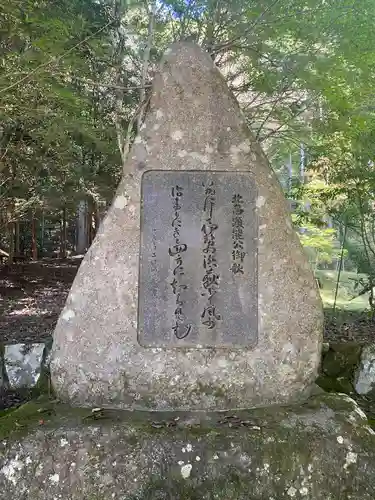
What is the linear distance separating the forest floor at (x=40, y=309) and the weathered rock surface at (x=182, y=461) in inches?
97.2

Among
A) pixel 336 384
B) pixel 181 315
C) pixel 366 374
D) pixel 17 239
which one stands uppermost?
pixel 181 315

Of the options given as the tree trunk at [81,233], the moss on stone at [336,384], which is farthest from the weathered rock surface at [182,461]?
the tree trunk at [81,233]

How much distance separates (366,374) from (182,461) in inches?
92.0

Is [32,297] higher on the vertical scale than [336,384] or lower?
lower

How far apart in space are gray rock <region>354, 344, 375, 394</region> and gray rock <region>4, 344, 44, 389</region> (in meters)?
2.91

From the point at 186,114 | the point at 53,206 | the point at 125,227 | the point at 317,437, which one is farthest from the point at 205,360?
the point at 53,206

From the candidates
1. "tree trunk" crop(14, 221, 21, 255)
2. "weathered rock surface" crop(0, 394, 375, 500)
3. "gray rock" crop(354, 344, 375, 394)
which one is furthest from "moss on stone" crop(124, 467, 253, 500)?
"tree trunk" crop(14, 221, 21, 255)

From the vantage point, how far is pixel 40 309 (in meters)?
7.73

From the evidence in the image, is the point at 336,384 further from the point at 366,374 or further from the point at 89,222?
the point at 89,222

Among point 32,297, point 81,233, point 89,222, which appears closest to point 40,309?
point 32,297

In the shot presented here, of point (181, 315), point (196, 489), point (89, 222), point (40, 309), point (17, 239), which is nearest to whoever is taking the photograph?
point (196, 489)

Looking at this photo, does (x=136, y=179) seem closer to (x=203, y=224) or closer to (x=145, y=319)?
(x=203, y=224)

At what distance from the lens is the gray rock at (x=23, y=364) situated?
4.05m

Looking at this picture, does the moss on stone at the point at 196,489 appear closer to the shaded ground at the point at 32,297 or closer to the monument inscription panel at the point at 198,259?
the monument inscription panel at the point at 198,259
